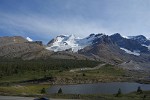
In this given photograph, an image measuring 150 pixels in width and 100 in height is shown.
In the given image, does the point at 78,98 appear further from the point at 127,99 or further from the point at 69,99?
the point at 127,99

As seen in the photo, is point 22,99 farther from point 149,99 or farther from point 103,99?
point 149,99

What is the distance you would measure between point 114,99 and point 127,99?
174 inches

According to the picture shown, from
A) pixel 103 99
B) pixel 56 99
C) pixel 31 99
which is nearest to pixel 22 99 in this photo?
pixel 31 99

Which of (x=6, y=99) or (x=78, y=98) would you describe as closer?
(x=6, y=99)

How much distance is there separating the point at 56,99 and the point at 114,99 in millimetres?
13923

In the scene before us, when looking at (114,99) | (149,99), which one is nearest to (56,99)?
(114,99)

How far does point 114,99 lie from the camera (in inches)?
2992

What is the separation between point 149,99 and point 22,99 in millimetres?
31441

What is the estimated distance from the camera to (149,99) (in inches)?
3135

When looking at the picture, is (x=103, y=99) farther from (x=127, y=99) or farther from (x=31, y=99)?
(x=31, y=99)

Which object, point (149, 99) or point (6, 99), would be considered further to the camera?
point (149, 99)

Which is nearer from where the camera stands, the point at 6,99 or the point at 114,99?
the point at 6,99

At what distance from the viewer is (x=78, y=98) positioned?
77.2 meters

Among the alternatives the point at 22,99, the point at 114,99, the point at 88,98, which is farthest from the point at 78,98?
the point at 22,99
